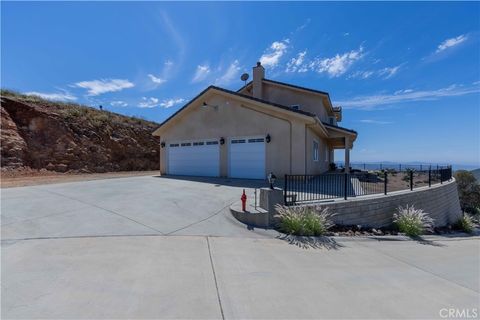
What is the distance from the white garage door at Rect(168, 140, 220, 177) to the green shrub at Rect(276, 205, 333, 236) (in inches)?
380

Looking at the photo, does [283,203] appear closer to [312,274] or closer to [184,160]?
[312,274]

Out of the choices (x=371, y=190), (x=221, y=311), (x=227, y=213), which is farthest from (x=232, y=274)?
(x=371, y=190)

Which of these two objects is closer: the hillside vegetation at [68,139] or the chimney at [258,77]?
the chimney at [258,77]

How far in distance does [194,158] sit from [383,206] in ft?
39.7

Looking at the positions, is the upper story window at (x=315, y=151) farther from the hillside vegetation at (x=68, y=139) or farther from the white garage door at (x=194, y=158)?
the hillside vegetation at (x=68, y=139)

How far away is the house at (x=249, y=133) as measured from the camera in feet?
44.4

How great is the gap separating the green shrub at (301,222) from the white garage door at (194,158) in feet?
31.7

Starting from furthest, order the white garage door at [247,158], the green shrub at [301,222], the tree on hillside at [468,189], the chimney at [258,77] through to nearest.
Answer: the tree on hillside at [468,189]
the chimney at [258,77]
the white garage door at [247,158]
the green shrub at [301,222]

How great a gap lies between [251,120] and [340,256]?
10.6m

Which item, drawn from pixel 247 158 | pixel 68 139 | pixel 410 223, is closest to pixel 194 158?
pixel 247 158

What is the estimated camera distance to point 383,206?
28.3 ft

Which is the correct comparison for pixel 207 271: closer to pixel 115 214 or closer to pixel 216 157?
pixel 115 214

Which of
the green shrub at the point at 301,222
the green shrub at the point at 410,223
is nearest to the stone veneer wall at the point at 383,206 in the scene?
the green shrub at the point at 410,223

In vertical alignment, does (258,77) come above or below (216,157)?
above
